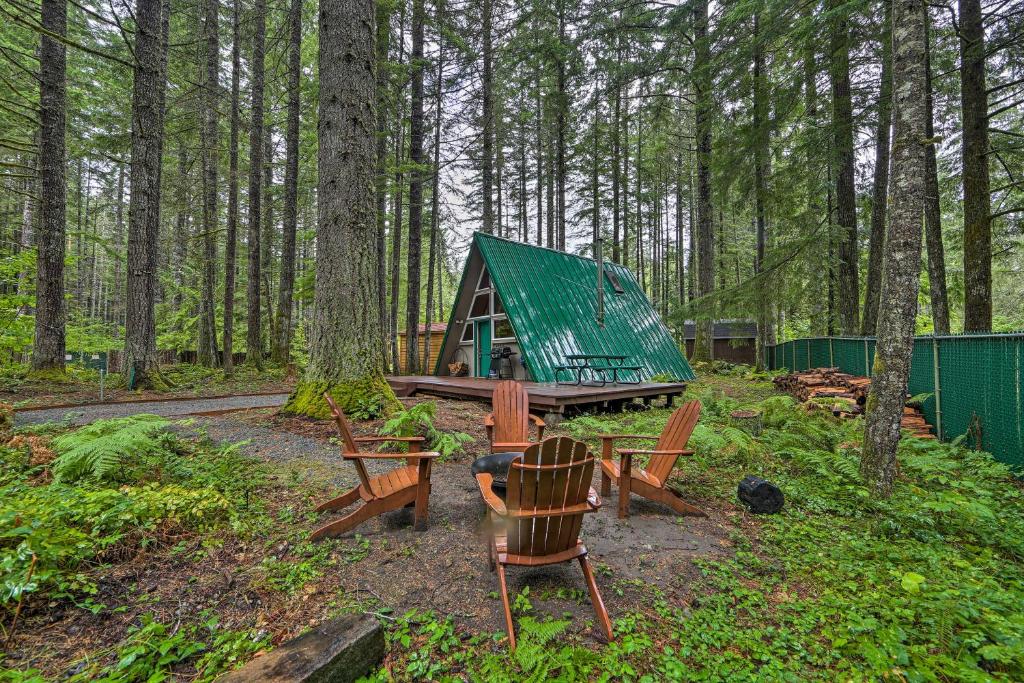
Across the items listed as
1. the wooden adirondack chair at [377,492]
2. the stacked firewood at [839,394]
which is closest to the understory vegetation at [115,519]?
the wooden adirondack chair at [377,492]

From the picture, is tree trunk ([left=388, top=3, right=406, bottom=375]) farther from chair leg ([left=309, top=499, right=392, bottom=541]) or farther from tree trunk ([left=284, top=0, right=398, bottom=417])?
chair leg ([left=309, top=499, right=392, bottom=541])

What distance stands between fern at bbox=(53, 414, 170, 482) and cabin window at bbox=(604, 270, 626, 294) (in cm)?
1099

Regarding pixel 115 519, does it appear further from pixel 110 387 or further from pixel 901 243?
pixel 110 387

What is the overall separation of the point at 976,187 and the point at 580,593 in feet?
29.0

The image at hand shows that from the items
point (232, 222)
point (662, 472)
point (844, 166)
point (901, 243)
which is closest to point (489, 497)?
point (662, 472)

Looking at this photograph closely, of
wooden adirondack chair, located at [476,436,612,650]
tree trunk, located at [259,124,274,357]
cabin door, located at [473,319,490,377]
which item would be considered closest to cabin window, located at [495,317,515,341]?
cabin door, located at [473,319,490,377]

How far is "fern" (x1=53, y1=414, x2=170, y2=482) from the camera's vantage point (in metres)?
2.88

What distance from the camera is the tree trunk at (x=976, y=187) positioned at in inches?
243

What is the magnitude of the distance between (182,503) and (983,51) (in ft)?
37.9

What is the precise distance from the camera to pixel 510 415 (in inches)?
167

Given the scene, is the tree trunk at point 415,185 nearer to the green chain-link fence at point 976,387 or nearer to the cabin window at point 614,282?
the cabin window at point 614,282

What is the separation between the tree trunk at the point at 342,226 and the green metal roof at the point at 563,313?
390 cm

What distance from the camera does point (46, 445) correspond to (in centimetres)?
363

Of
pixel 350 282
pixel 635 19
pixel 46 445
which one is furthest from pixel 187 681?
pixel 635 19
